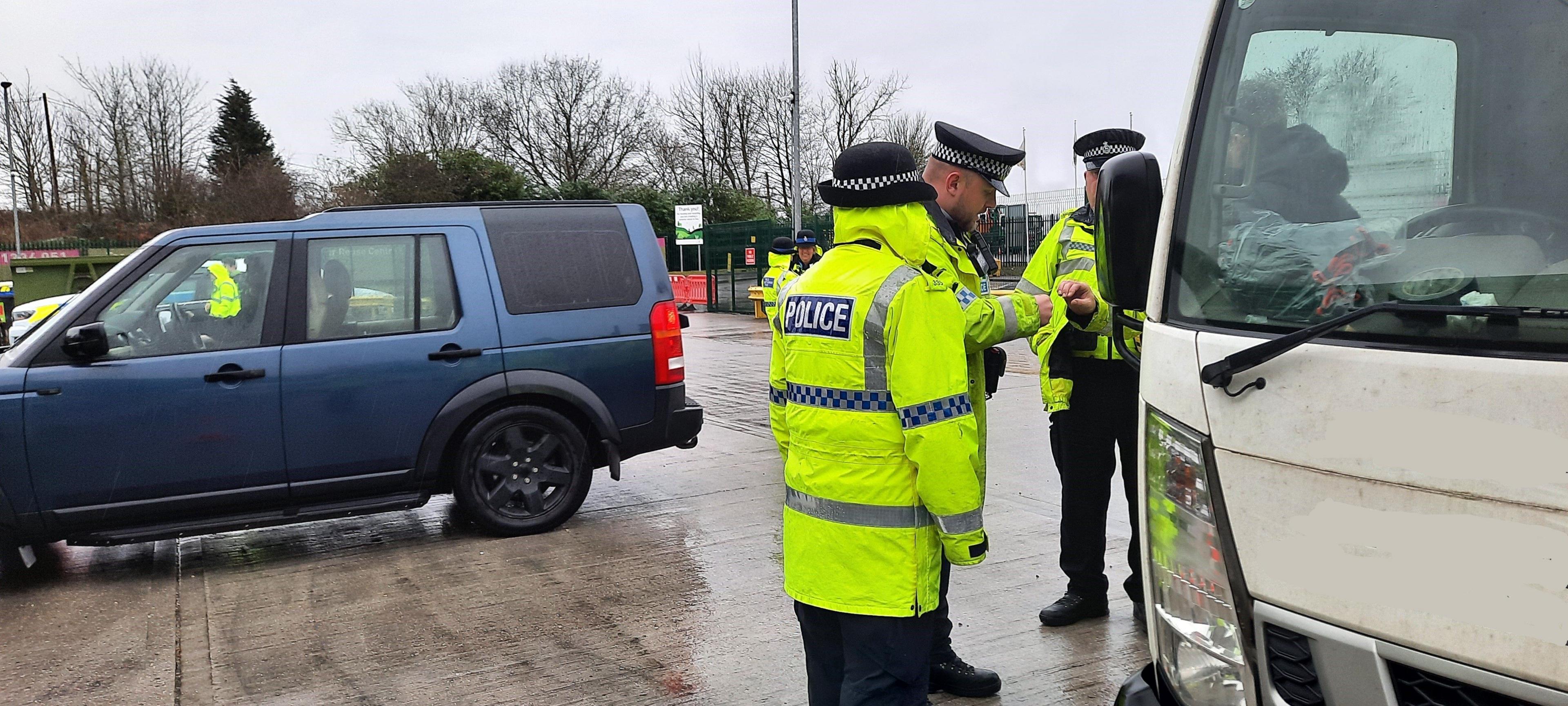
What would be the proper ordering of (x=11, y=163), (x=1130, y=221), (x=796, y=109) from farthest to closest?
(x=11, y=163) < (x=796, y=109) < (x=1130, y=221)

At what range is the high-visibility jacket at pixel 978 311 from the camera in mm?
3102

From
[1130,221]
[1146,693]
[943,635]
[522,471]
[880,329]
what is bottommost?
[943,635]

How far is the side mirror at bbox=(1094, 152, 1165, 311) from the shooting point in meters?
2.40

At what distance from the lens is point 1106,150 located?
15.0 feet

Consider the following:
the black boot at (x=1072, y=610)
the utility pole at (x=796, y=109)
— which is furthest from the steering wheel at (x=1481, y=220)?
the utility pole at (x=796, y=109)

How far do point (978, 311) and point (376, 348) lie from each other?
3879 mm

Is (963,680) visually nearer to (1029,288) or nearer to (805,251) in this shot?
(1029,288)

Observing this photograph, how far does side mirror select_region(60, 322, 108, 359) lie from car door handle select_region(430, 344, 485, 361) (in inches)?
60.0

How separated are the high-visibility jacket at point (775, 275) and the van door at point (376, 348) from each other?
10.4ft

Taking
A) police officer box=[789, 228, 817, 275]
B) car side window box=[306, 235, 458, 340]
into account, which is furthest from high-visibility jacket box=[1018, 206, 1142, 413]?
police officer box=[789, 228, 817, 275]

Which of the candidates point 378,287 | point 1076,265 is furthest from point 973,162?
point 378,287

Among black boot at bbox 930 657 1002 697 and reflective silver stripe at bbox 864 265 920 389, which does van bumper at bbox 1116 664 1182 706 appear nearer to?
reflective silver stripe at bbox 864 265 920 389

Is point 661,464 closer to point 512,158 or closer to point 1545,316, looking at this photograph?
point 1545,316

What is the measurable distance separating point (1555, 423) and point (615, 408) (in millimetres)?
5260
